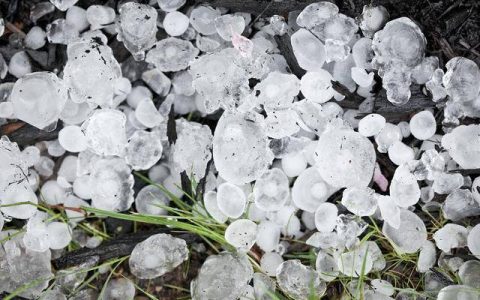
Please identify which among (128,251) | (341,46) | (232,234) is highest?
(341,46)

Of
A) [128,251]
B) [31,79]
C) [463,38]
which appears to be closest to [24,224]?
[128,251]

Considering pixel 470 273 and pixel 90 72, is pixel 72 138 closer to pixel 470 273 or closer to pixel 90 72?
pixel 90 72

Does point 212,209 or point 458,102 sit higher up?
point 458,102

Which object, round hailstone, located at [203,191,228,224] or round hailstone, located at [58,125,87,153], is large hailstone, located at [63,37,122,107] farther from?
round hailstone, located at [203,191,228,224]

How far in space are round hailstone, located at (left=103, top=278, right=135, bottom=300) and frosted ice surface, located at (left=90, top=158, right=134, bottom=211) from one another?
21 cm

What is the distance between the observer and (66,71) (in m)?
1.71

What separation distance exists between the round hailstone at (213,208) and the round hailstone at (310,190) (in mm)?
212

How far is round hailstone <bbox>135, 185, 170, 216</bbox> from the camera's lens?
1.78 m

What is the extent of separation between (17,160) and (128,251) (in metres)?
0.41

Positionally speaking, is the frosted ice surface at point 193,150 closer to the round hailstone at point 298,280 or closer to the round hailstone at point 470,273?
the round hailstone at point 298,280

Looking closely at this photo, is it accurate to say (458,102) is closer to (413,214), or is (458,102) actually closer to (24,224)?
(413,214)

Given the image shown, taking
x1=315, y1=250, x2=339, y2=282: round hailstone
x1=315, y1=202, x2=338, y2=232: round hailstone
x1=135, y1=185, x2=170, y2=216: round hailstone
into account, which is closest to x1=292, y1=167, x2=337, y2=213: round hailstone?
x1=315, y1=202, x2=338, y2=232: round hailstone

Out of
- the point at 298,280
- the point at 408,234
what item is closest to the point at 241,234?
the point at 298,280

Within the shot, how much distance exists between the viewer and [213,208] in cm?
171
